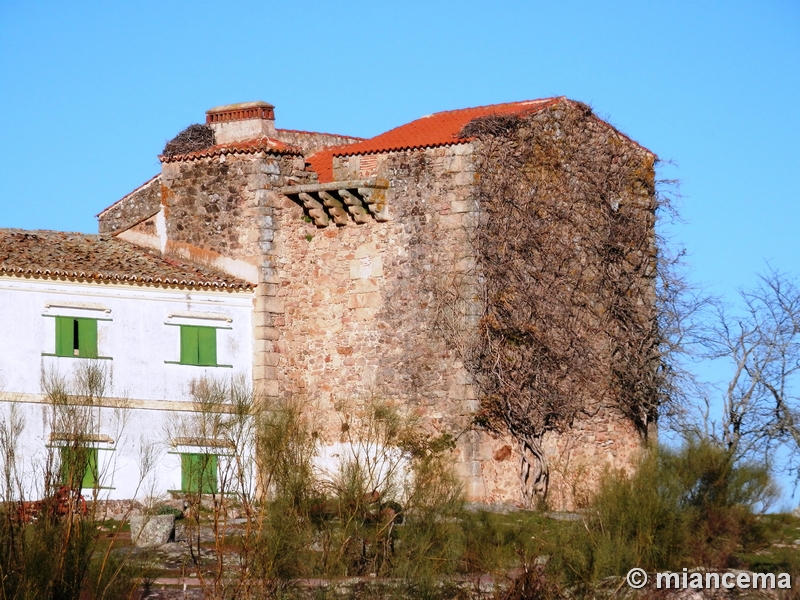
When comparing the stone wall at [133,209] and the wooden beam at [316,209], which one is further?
the stone wall at [133,209]

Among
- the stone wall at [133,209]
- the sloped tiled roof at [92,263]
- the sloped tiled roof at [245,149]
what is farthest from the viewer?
the stone wall at [133,209]

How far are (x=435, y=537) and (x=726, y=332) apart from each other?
1226 centimetres

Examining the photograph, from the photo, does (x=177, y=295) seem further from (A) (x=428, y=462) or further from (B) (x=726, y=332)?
(B) (x=726, y=332)

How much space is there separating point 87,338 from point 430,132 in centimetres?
777

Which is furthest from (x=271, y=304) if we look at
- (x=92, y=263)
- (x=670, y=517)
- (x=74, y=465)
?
(x=74, y=465)

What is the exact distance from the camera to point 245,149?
104 feet

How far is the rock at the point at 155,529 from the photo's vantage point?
24.4 m

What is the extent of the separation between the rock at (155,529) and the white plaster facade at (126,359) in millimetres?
2875

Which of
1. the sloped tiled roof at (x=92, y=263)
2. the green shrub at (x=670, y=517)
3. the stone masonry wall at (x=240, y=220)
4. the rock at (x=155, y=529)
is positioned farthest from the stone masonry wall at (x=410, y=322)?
the rock at (x=155, y=529)

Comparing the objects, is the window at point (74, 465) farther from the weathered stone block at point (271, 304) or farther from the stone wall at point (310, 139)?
the stone wall at point (310, 139)

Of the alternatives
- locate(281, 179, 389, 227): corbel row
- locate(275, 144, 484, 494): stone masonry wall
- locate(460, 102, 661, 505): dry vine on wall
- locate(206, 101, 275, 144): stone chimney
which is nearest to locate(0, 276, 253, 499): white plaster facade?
locate(275, 144, 484, 494): stone masonry wall

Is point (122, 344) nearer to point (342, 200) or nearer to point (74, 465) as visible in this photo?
point (342, 200)

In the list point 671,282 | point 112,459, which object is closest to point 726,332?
point 671,282

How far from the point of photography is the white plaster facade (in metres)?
29.0
